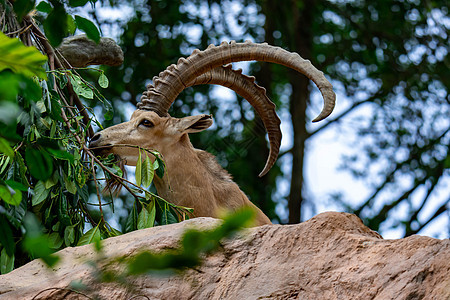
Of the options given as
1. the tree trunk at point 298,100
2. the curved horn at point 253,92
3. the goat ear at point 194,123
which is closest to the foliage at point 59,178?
the goat ear at point 194,123

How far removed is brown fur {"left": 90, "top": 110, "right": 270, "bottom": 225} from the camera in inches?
256

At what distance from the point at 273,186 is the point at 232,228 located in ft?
42.3

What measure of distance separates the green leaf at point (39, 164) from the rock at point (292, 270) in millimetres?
1212

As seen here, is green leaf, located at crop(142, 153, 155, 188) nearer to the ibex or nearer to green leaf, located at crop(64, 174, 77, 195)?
green leaf, located at crop(64, 174, 77, 195)

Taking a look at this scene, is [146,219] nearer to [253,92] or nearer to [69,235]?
[69,235]

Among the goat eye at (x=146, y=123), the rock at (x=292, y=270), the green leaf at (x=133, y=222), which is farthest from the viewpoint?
the goat eye at (x=146, y=123)

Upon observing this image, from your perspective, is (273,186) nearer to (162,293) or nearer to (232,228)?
(162,293)

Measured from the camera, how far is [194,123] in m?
6.79

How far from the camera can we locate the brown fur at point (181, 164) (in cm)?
651

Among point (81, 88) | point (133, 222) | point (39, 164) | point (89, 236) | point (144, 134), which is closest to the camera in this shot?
point (39, 164)

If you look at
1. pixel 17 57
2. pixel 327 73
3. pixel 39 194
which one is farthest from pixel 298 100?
pixel 17 57

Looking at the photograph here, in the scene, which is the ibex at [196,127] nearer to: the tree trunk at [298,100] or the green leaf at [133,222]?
the green leaf at [133,222]

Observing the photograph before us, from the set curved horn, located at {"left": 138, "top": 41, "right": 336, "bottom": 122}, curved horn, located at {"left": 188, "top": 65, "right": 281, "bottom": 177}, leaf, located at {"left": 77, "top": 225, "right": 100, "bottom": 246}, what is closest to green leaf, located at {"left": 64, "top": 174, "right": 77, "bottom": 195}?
leaf, located at {"left": 77, "top": 225, "right": 100, "bottom": 246}

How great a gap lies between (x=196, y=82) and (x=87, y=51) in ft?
3.58
